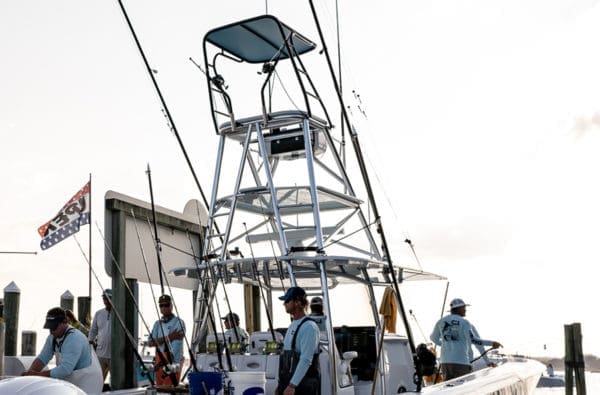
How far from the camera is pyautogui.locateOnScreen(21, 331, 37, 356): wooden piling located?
37.2ft

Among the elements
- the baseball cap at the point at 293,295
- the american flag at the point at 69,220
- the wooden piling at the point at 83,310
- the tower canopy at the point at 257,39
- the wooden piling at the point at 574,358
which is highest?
the tower canopy at the point at 257,39

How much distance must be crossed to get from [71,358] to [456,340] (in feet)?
14.3

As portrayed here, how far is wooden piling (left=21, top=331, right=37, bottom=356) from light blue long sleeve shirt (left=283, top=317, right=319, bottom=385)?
22.7ft

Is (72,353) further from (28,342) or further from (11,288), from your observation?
(28,342)

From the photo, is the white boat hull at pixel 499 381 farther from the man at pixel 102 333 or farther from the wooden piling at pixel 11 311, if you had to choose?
the wooden piling at pixel 11 311

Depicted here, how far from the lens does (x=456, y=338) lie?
856 cm

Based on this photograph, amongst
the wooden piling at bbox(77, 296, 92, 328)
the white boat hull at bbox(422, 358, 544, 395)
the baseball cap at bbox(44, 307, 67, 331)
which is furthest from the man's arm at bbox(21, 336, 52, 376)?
the wooden piling at bbox(77, 296, 92, 328)

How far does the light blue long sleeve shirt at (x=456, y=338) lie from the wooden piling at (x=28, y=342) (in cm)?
621

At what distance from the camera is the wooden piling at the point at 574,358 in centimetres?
1529

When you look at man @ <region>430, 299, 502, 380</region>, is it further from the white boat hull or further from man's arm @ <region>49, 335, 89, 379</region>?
man's arm @ <region>49, 335, 89, 379</region>

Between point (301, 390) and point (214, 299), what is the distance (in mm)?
1878

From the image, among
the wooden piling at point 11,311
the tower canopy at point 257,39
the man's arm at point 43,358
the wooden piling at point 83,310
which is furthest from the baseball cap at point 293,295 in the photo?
the wooden piling at point 83,310

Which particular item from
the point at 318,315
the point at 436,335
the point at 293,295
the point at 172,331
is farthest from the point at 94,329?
the point at 293,295

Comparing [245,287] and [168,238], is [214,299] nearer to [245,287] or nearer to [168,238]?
[168,238]
